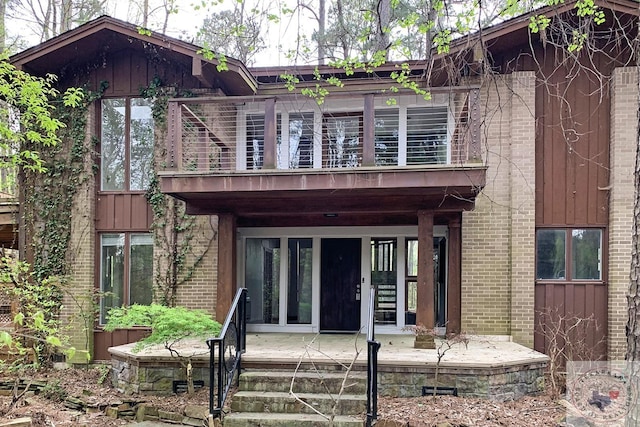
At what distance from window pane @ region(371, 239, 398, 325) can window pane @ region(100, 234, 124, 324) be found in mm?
4909

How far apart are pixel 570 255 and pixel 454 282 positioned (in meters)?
2.11

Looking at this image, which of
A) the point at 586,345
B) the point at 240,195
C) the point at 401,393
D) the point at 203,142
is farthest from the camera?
the point at 203,142

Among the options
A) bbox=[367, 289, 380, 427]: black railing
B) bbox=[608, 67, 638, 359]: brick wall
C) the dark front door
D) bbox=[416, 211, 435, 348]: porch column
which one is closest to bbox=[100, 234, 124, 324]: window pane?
the dark front door

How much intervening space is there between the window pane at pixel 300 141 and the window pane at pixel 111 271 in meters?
3.71

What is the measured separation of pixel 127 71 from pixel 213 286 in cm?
453

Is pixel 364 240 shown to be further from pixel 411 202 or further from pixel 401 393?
pixel 401 393

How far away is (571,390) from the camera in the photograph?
647 cm

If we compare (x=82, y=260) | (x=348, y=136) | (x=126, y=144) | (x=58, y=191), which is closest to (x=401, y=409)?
(x=348, y=136)

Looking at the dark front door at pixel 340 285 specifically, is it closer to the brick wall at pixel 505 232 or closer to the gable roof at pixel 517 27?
the brick wall at pixel 505 232

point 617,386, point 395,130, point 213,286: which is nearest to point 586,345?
point 617,386

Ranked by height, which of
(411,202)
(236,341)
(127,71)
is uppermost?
(127,71)

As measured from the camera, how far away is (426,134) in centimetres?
905

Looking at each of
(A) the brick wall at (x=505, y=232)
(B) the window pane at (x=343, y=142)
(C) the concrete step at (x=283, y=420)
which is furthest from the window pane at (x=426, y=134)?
(C) the concrete step at (x=283, y=420)

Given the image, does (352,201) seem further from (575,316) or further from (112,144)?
(112,144)
